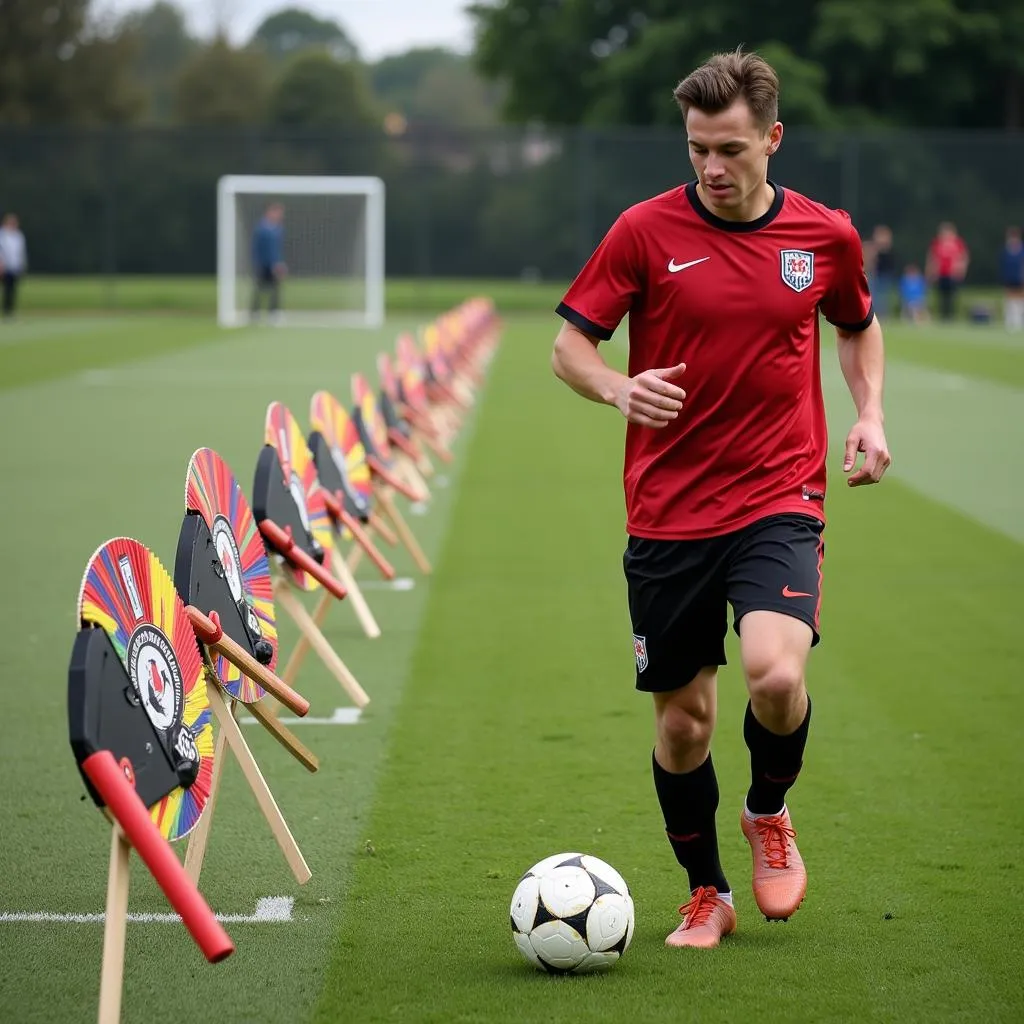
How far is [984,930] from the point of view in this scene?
4.73 m

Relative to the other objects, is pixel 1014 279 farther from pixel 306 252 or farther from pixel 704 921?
pixel 704 921

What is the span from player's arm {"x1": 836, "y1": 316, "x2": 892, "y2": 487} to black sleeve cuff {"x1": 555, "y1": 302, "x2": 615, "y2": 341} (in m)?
0.72

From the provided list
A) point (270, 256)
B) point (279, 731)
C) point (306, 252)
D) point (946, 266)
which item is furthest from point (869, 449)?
point (946, 266)

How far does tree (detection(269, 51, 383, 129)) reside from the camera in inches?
3767

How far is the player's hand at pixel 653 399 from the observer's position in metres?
4.20

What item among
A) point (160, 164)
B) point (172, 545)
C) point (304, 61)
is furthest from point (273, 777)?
point (304, 61)

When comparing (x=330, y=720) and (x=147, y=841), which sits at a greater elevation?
(x=147, y=841)

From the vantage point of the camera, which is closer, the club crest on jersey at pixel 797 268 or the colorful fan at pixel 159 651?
the colorful fan at pixel 159 651

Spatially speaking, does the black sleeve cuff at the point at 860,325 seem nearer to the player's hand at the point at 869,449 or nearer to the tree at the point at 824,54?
the player's hand at the point at 869,449

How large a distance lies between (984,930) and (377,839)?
1856 millimetres

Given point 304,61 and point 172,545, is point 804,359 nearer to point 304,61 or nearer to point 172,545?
point 172,545

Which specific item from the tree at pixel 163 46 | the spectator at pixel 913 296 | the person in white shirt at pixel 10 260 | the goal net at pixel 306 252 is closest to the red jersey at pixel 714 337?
the person in white shirt at pixel 10 260

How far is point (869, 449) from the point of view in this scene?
4617 mm

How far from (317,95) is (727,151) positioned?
3797 inches
